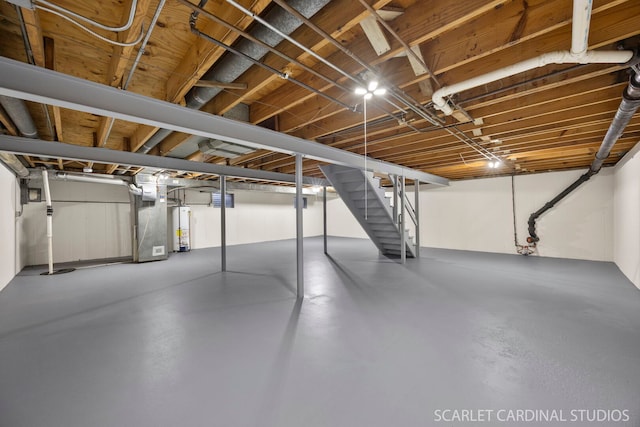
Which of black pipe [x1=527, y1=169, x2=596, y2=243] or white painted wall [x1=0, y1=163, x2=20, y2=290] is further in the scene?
black pipe [x1=527, y1=169, x2=596, y2=243]

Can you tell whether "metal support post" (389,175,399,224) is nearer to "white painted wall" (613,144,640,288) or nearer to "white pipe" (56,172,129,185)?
"white painted wall" (613,144,640,288)

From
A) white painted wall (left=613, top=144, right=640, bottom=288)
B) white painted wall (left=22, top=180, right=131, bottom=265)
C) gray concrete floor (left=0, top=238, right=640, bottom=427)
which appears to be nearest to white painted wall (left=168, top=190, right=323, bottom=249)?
white painted wall (left=22, top=180, right=131, bottom=265)

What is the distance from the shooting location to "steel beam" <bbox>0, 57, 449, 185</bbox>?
1455 millimetres

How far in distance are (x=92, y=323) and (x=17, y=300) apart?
166 centimetres

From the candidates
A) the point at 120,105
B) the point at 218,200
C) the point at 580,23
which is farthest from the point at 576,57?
the point at 218,200

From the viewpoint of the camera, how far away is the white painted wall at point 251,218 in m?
7.86

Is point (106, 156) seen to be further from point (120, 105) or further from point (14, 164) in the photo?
point (120, 105)

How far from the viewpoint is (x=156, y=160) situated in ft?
12.5

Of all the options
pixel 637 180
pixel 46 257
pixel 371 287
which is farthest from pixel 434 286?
pixel 46 257

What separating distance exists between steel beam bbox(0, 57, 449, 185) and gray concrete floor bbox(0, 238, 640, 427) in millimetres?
1804

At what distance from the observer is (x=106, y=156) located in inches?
132

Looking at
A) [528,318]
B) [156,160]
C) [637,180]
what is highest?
[156,160]

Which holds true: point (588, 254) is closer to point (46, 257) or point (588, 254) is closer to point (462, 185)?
point (462, 185)

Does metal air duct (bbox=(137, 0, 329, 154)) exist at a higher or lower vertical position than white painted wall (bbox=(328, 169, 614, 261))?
higher
